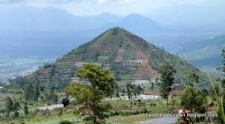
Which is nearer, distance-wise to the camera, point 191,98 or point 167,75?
point 191,98

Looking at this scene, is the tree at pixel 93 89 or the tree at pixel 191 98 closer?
the tree at pixel 93 89

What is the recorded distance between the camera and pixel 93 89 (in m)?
35.7

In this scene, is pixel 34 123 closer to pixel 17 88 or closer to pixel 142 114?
pixel 142 114

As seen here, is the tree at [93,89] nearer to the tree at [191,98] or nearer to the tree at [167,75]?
the tree at [191,98]

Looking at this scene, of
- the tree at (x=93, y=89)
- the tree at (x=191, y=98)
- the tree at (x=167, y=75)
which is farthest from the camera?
the tree at (x=167, y=75)

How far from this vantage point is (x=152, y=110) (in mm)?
79625

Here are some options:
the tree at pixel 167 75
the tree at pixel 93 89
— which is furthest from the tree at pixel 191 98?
the tree at pixel 93 89

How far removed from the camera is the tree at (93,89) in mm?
35156

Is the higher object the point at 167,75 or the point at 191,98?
the point at 167,75

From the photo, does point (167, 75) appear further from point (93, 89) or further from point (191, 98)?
point (93, 89)

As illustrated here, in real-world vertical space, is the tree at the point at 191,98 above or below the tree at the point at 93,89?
below

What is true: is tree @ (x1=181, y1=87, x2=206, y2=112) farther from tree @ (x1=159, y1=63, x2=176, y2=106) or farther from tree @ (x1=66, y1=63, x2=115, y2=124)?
tree @ (x1=66, y1=63, x2=115, y2=124)

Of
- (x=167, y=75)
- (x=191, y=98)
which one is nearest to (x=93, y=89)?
(x=191, y=98)

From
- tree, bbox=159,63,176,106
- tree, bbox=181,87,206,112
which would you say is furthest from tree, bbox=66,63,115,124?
tree, bbox=159,63,176,106
